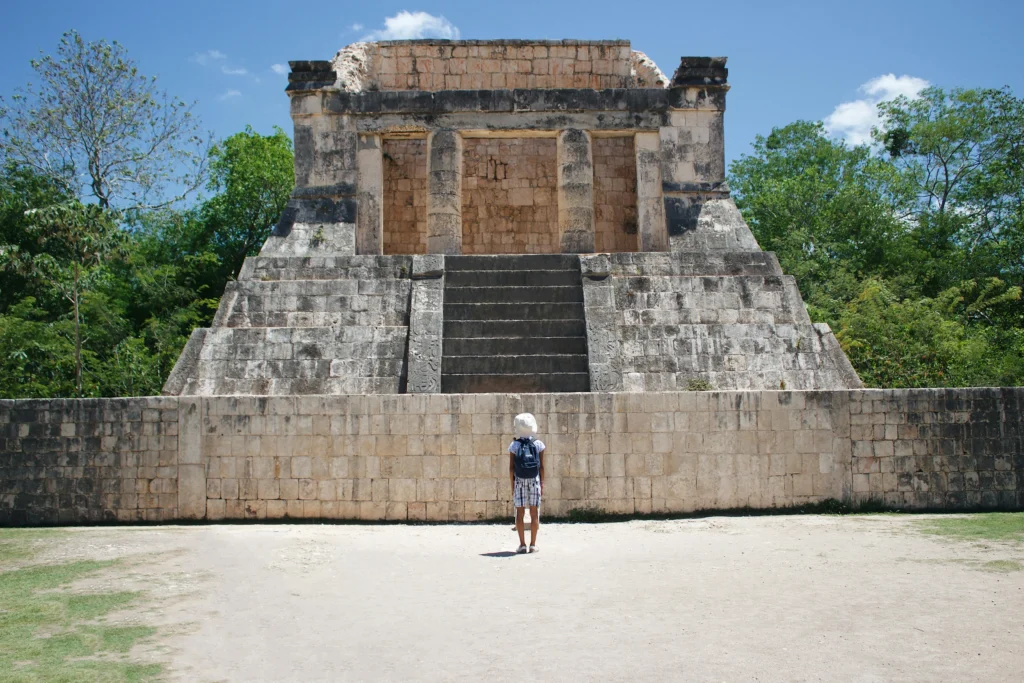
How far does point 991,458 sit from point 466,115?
9.64m

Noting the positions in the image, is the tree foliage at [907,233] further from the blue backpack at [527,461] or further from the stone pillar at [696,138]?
the blue backpack at [527,461]

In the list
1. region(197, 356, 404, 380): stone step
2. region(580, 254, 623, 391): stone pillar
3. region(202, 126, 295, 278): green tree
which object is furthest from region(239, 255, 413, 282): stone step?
region(202, 126, 295, 278): green tree

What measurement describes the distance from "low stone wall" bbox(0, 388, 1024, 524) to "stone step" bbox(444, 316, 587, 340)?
251 centimetres

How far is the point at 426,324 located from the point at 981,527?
22.0 feet

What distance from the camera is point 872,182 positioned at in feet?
98.0

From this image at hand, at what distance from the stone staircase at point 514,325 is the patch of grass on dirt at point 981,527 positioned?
4.10 meters

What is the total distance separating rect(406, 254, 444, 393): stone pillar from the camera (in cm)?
1110

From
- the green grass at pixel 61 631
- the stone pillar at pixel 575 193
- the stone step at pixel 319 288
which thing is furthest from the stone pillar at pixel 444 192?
the green grass at pixel 61 631

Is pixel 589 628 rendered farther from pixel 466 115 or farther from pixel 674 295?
pixel 466 115

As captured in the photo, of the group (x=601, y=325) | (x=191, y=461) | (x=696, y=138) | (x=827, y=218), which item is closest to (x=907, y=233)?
(x=827, y=218)

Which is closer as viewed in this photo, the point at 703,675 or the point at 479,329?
the point at 703,675

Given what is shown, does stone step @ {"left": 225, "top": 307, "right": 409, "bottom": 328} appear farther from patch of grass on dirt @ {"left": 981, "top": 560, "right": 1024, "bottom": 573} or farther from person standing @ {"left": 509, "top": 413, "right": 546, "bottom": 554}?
patch of grass on dirt @ {"left": 981, "top": 560, "right": 1024, "bottom": 573}

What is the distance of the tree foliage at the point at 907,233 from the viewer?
49.8ft

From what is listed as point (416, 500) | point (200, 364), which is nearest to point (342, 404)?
point (416, 500)
